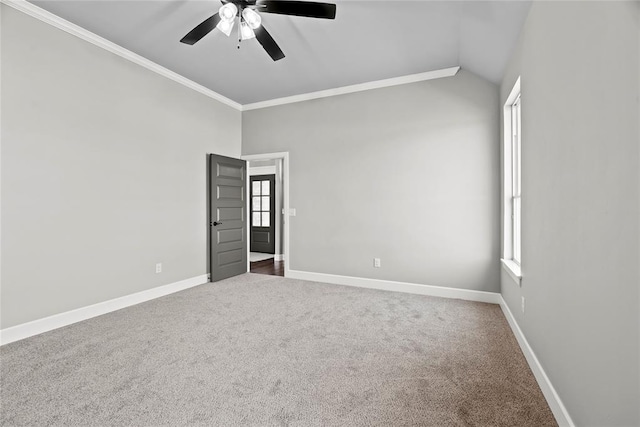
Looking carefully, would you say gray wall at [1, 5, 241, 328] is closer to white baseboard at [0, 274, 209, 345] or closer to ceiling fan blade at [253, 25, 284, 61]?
white baseboard at [0, 274, 209, 345]

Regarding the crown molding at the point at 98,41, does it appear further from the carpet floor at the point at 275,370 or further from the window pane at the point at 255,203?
the window pane at the point at 255,203

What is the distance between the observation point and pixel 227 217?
16.0 feet

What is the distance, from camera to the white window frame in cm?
316

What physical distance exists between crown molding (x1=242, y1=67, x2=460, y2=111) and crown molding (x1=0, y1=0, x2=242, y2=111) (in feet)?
2.64

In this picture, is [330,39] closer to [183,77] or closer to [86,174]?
[183,77]

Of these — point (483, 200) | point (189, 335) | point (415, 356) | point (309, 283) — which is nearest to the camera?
point (415, 356)

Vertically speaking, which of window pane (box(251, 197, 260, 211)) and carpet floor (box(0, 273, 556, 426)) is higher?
window pane (box(251, 197, 260, 211))

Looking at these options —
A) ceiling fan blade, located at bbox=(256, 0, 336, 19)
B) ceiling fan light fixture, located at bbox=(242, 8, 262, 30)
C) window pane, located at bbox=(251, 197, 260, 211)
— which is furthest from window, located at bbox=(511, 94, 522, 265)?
window pane, located at bbox=(251, 197, 260, 211)

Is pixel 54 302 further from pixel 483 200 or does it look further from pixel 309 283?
pixel 483 200

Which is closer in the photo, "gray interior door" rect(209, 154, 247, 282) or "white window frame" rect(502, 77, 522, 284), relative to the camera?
"white window frame" rect(502, 77, 522, 284)

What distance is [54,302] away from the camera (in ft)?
9.53

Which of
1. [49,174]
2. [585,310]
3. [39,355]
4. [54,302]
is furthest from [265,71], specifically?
[585,310]

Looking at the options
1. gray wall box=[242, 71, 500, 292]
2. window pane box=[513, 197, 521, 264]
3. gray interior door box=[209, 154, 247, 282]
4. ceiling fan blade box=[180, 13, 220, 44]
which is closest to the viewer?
ceiling fan blade box=[180, 13, 220, 44]

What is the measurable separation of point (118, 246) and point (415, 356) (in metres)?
3.26
